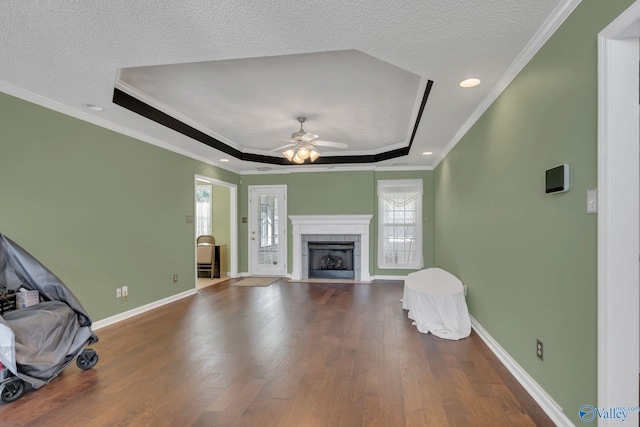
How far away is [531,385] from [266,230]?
6.22 metres

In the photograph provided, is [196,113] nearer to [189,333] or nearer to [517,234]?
[189,333]

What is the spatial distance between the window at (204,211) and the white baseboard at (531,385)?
6.51 meters

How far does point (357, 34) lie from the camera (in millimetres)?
2184

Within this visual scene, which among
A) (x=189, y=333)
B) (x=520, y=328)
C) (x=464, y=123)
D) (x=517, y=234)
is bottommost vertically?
(x=189, y=333)

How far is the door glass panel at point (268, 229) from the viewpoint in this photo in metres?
7.89

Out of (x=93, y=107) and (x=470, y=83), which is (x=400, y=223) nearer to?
(x=470, y=83)

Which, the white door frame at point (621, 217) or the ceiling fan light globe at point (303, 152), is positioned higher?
the ceiling fan light globe at point (303, 152)

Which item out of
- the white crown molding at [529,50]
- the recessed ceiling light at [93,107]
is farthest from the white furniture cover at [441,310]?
the recessed ceiling light at [93,107]

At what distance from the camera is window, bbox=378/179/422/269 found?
746 centimetres

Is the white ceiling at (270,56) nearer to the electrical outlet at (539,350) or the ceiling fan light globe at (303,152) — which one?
the ceiling fan light globe at (303,152)

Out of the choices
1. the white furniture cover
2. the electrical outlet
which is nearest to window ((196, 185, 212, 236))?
the white furniture cover

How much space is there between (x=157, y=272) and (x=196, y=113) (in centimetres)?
239

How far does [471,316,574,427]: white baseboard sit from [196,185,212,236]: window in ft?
21.4

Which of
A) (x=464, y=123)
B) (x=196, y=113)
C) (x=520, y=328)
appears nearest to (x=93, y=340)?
(x=196, y=113)
